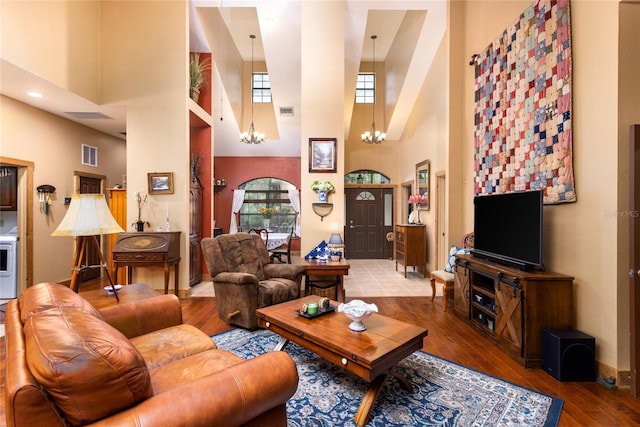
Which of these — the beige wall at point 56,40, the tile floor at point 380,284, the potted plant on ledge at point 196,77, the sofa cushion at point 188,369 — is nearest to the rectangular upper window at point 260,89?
the potted plant on ledge at point 196,77

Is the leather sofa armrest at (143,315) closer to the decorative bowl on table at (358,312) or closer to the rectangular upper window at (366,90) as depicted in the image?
the decorative bowl on table at (358,312)

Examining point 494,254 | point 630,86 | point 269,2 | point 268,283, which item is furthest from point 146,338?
point 269,2

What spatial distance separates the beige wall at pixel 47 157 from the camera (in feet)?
13.9

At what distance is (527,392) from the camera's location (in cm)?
214

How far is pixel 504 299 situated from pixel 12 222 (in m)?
6.72

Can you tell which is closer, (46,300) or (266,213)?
(46,300)

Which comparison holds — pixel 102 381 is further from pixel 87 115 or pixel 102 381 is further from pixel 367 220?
pixel 367 220

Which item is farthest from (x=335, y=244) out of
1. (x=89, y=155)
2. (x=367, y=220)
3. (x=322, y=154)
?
(x=89, y=155)

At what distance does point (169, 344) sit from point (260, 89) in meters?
7.83

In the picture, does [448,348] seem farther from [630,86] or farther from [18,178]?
[18,178]

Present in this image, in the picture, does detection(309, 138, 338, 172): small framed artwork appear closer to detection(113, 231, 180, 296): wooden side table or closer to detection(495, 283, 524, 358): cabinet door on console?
detection(113, 231, 180, 296): wooden side table

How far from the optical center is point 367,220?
8.20 metres

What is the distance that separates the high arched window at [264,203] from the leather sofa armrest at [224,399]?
7541 millimetres

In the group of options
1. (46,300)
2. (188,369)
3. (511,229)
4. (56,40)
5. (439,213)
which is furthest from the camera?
(439,213)
